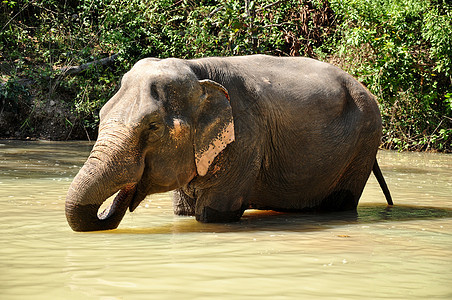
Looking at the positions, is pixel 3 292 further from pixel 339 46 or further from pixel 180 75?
pixel 339 46

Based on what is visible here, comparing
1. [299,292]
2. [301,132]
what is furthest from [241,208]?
[299,292]

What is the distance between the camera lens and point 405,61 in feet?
47.4

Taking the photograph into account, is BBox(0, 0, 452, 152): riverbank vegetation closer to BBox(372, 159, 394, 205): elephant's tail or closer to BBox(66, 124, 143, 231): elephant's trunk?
BBox(372, 159, 394, 205): elephant's tail

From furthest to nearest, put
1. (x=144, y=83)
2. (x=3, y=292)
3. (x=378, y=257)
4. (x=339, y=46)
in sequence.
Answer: (x=339, y=46)
(x=144, y=83)
(x=378, y=257)
(x=3, y=292)

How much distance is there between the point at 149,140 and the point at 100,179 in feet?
1.69

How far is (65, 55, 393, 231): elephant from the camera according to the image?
5.12m

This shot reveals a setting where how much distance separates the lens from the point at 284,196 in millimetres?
6449

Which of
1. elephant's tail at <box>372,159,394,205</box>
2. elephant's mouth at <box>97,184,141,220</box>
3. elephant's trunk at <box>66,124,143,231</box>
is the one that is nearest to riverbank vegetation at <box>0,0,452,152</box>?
elephant's tail at <box>372,159,394,205</box>

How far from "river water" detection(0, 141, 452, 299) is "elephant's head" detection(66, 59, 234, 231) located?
247mm

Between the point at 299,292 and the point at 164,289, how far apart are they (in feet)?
2.07

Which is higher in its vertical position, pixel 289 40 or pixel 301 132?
pixel 301 132

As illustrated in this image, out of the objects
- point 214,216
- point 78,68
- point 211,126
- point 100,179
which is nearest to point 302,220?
point 214,216

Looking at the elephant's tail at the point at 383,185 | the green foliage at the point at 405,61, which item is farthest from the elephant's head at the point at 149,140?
the green foliage at the point at 405,61

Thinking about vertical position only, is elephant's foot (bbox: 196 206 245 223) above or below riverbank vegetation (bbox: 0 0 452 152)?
above
